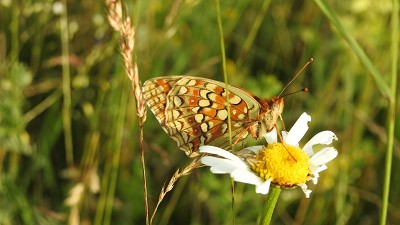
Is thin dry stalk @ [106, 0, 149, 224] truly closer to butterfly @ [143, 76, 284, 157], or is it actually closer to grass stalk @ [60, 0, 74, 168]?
butterfly @ [143, 76, 284, 157]

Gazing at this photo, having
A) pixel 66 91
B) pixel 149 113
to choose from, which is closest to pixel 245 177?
pixel 66 91

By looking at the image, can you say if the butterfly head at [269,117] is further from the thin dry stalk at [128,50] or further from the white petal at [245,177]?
the thin dry stalk at [128,50]

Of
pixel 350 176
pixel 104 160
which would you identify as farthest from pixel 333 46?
pixel 104 160

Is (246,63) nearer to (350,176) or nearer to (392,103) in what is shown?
(350,176)

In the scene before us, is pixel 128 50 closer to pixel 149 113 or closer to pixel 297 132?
pixel 297 132

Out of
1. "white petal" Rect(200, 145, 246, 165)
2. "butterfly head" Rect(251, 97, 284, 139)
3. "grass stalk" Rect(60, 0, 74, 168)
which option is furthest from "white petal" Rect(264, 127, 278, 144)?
"grass stalk" Rect(60, 0, 74, 168)

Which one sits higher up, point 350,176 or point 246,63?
→ point 246,63

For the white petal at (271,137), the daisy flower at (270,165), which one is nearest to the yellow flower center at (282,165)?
the daisy flower at (270,165)
